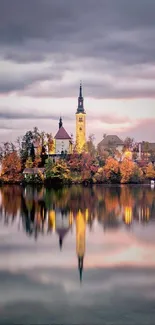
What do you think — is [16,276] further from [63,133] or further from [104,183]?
[63,133]

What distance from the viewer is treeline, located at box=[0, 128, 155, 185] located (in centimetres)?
3872

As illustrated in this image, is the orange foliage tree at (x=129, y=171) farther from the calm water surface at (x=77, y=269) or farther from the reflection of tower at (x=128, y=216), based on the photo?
the calm water surface at (x=77, y=269)

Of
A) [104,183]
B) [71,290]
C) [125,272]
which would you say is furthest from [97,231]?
[104,183]

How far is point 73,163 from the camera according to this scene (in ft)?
135

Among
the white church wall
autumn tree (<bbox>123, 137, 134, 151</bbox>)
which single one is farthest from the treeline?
the white church wall

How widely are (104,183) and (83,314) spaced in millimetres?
34272

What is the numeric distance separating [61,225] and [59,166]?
81.3 ft

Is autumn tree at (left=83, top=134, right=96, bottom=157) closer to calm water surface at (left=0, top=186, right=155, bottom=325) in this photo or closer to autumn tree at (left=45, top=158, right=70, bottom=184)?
autumn tree at (left=45, top=158, right=70, bottom=184)

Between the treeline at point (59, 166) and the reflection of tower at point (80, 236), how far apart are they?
73.7ft

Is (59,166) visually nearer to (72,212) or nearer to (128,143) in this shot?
(128,143)

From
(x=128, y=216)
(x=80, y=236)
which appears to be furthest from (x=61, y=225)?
(x=128, y=216)

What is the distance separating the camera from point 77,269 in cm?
856

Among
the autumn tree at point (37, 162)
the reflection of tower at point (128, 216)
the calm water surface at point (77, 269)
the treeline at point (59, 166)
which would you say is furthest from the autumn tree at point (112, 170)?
the calm water surface at point (77, 269)

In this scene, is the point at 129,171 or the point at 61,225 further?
the point at 129,171
